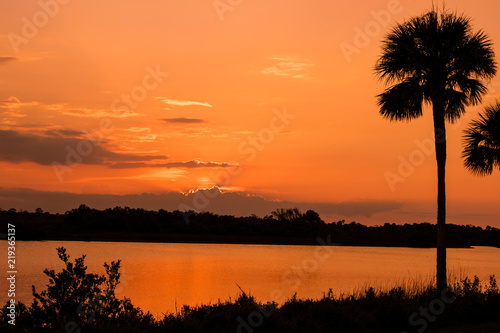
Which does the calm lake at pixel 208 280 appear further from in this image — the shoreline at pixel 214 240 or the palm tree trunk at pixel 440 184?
the shoreline at pixel 214 240

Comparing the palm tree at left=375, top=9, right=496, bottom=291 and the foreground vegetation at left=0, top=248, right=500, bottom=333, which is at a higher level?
the palm tree at left=375, top=9, right=496, bottom=291

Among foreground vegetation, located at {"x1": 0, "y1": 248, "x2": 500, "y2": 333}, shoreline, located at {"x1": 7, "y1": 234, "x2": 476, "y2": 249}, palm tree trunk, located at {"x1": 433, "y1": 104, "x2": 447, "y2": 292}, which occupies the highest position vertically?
palm tree trunk, located at {"x1": 433, "y1": 104, "x2": 447, "y2": 292}

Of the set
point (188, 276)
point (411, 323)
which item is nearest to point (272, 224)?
point (188, 276)

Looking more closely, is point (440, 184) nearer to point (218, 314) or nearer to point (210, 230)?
point (218, 314)

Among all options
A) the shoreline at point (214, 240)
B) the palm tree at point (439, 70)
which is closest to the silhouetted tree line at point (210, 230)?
the shoreline at point (214, 240)

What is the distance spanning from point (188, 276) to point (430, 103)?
17315 mm

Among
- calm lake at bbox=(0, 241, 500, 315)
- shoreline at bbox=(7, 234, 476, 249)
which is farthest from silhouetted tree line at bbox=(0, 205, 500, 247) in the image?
calm lake at bbox=(0, 241, 500, 315)

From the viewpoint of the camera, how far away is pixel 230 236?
88.6m

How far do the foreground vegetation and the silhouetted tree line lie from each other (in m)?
57.2

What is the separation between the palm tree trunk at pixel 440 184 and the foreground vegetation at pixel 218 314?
5.14 metres

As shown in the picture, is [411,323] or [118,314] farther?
[411,323]

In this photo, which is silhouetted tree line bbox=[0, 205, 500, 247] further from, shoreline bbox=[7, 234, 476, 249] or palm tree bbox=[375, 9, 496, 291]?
palm tree bbox=[375, 9, 496, 291]

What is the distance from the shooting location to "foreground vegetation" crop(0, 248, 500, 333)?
13469mm

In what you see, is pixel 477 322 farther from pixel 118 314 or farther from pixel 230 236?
pixel 230 236
